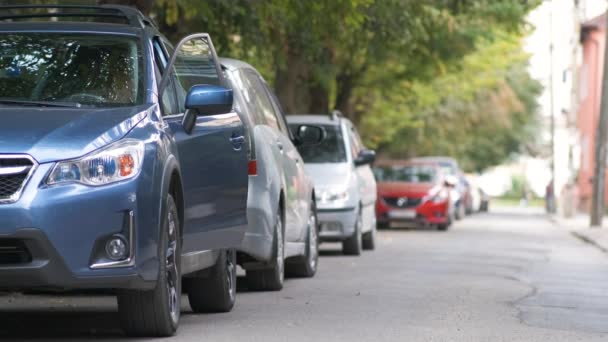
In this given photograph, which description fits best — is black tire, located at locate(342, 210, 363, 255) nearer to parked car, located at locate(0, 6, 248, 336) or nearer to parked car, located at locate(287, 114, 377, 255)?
parked car, located at locate(287, 114, 377, 255)

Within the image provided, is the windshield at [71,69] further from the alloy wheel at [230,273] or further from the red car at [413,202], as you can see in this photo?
the red car at [413,202]

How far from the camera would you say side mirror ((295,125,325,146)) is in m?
14.7

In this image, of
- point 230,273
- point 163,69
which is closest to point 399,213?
point 230,273

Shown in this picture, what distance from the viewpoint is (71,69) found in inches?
359

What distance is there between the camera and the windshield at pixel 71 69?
891 cm

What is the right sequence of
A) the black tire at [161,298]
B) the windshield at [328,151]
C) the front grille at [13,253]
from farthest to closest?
the windshield at [328,151]
the black tire at [161,298]
the front grille at [13,253]

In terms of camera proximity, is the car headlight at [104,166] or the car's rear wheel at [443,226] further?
the car's rear wheel at [443,226]

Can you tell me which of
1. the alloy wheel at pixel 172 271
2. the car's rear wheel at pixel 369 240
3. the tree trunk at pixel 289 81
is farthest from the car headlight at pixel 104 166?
the tree trunk at pixel 289 81

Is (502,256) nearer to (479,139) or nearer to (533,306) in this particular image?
(533,306)

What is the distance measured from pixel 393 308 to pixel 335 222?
8006mm

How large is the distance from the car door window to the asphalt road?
1521 millimetres

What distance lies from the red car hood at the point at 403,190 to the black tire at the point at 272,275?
19.1m

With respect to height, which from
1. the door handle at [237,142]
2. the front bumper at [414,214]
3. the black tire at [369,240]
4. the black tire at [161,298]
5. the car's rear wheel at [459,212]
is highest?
the door handle at [237,142]

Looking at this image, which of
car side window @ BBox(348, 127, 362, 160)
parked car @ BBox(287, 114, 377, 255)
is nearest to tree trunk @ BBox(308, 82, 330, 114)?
car side window @ BBox(348, 127, 362, 160)
